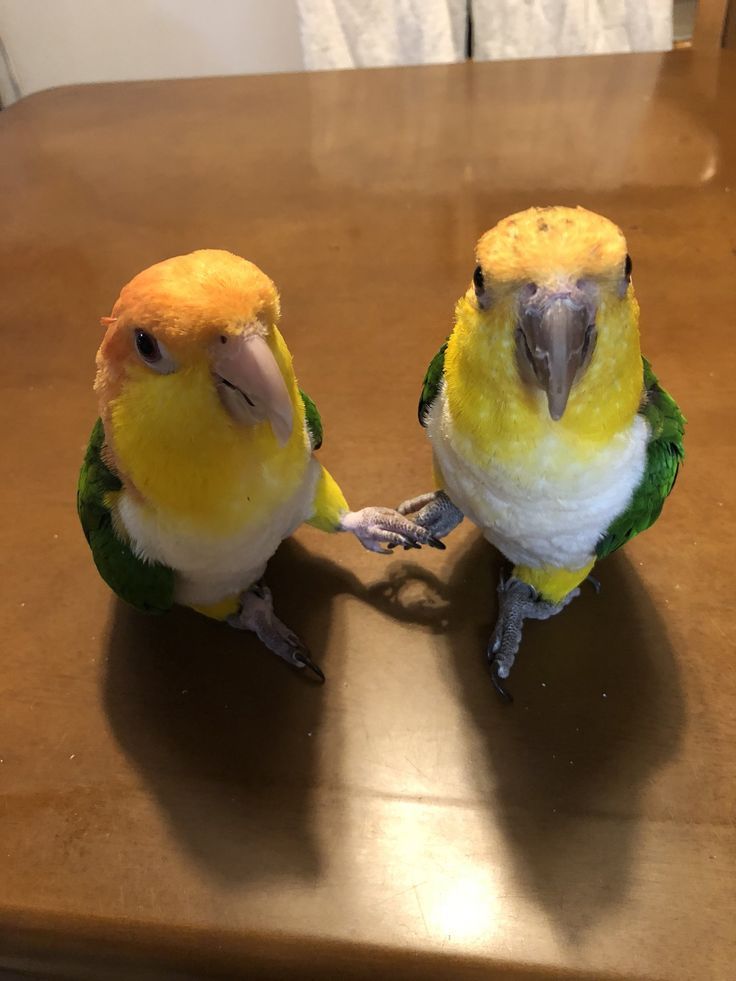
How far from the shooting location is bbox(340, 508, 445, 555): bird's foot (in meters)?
0.60

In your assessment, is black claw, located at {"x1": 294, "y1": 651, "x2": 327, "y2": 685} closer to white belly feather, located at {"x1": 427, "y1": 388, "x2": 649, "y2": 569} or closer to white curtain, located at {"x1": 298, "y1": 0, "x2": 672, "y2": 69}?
white belly feather, located at {"x1": 427, "y1": 388, "x2": 649, "y2": 569}

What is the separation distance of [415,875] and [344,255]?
0.65 metres

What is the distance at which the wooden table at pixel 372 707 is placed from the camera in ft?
1.45

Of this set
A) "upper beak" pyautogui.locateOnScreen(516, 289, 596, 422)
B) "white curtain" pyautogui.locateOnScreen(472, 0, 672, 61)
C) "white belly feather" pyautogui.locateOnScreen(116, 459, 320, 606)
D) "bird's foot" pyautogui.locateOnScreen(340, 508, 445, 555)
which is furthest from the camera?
"white curtain" pyautogui.locateOnScreen(472, 0, 672, 61)

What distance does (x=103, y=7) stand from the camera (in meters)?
1.66

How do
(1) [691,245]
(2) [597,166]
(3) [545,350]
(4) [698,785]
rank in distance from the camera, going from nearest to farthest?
1. (3) [545,350]
2. (4) [698,785]
3. (1) [691,245]
4. (2) [597,166]

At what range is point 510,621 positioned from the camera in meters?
0.55

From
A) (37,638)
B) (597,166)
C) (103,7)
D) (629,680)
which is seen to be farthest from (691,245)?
(103,7)

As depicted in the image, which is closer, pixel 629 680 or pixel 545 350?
pixel 545 350

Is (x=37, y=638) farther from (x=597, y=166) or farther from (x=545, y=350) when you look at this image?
(x=597, y=166)

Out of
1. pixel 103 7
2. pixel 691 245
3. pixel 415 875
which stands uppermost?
pixel 103 7

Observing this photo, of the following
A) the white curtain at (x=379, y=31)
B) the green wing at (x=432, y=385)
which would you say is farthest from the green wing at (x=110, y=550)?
the white curtain at (x=379, y=31)

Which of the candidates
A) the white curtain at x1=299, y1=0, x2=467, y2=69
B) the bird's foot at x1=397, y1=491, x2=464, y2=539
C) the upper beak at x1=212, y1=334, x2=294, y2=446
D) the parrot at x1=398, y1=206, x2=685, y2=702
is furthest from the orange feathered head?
the white curtain at x1=299, y1=0, x2=467, y2=69

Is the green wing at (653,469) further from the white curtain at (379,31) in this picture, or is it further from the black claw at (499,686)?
the white curtain at (379,31)
